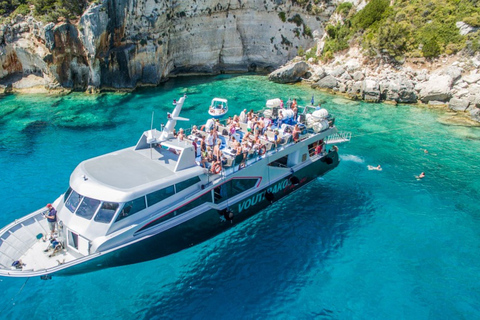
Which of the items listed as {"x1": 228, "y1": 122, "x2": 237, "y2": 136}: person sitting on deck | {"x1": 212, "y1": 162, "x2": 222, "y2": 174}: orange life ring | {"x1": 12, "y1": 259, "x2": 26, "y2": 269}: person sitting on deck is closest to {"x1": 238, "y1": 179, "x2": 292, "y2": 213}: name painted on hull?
{"x1": 212, "y1": 162, "x2": 222, "y2": 174}: orange life ring

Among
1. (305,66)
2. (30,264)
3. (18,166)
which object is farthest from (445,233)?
Result: (305,66)

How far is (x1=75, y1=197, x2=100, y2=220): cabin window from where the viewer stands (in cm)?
1197

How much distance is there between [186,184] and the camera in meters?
13.6

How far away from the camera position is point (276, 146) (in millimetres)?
17344

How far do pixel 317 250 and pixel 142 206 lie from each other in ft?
27.1

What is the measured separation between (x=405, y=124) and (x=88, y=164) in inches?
1078

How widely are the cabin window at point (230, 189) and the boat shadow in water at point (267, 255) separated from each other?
2364mm

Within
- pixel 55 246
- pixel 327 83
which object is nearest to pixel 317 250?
pixel 55 246

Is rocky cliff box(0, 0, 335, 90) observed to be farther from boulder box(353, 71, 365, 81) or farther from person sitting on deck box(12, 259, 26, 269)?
person sitting on deck box(12, 259, 26, 269)

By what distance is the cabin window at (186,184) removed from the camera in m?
13.4

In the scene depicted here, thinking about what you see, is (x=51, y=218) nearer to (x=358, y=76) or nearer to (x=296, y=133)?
(x=296, y=133)

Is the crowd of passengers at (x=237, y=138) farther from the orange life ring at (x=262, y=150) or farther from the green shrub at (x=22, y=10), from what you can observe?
the green shrub at (x=22, y=10)

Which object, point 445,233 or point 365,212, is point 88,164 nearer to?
point 365,212

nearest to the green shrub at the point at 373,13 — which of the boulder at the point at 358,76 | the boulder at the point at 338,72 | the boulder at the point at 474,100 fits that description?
the boulder at the point at 338,72
